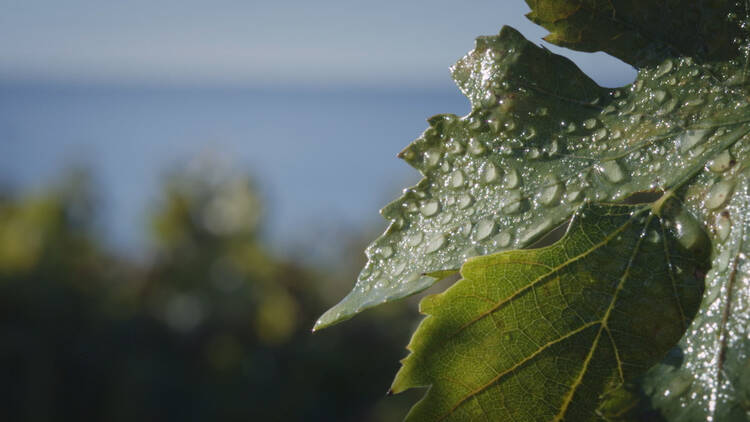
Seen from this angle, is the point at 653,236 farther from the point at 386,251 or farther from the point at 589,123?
the point at 386,251

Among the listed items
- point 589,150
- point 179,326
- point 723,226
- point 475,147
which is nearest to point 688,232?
point 723,226

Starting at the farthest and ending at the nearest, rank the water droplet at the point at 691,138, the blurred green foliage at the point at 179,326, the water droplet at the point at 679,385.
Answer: the blurred green foliage at the point at 179,326 < the water droplet at the point at 691,138 < the water droplet at the point at 679,385

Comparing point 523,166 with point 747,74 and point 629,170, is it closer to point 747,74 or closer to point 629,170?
point 629,170

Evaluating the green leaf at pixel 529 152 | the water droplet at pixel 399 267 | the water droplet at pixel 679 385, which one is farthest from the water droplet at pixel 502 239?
the water droplet at pixel 679 385

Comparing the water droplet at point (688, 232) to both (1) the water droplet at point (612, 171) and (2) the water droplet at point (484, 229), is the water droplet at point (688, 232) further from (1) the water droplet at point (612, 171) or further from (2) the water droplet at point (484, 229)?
(2) the water droplet at point (484, 229)

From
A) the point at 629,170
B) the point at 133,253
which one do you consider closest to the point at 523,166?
the point at 629,170
